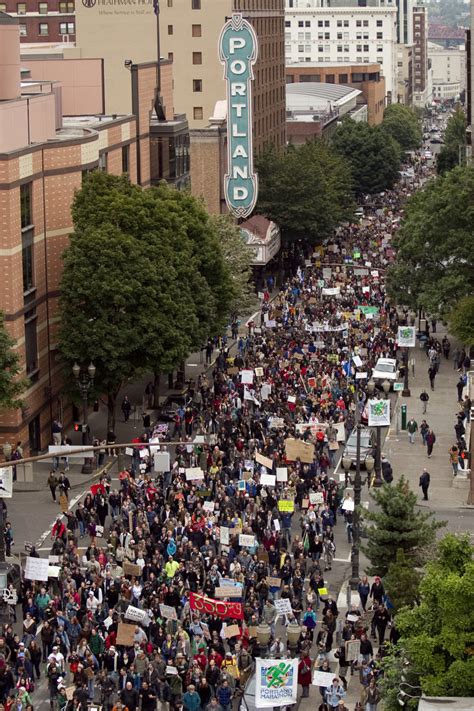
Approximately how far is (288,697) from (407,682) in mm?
4655

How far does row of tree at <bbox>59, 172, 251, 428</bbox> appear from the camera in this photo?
2441 inches

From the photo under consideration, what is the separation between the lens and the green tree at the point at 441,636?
29344mm

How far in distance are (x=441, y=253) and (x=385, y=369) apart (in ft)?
42.1

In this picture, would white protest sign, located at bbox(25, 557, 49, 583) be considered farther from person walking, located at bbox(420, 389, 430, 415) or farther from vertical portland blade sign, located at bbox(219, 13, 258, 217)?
vertical portland blade sign, located at bbox(219, 13, 258, 217)

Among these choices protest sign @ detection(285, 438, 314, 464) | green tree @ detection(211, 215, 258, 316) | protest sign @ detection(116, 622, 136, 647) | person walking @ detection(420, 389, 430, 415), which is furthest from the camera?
green tree @ detection(211, 215, 258, 316)

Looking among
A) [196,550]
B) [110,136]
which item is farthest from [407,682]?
[110,136]

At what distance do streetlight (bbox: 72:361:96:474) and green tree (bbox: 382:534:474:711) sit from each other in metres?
30.1

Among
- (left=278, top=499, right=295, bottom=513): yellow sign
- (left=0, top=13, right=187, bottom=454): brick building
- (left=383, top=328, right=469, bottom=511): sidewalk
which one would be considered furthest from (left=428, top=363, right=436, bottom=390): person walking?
(left=278, top=499, right=295, bottom=513): yellow sign

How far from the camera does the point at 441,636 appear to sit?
29.7 metres

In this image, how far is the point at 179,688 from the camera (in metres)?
36.2

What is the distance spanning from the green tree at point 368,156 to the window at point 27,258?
3518 inches

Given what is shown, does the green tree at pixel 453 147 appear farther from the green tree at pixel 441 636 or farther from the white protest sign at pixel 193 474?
the green tree at pixel 441 636

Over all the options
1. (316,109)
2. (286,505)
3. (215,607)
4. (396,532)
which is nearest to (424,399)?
(286,505)

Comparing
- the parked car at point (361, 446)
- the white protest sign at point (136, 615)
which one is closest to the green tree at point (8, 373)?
the parked car at point (361, 446)
